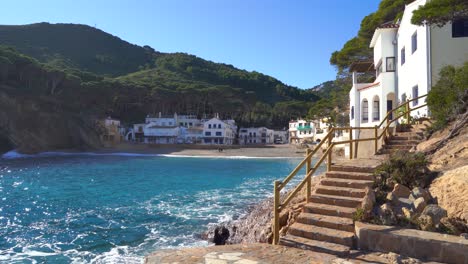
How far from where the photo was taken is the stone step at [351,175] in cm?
839

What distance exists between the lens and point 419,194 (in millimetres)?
7242

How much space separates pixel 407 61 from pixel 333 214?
15217 mm

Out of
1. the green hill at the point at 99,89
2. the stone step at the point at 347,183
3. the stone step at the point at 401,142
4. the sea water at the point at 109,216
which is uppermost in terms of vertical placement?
the green hill at the point at 99,89

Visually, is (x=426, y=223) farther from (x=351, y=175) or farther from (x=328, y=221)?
(x=351, y=175)

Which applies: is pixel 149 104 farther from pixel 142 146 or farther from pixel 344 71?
pixel 344 71

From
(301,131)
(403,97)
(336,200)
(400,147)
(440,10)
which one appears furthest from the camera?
(301,131)

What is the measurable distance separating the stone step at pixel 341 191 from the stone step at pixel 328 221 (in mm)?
837

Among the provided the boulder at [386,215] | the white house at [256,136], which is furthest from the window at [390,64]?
the white house at [256,136]

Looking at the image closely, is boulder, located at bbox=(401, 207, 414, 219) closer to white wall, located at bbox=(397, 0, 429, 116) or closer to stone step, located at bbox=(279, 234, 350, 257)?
stone step, located at bbox=(279, 234, 350, 257)

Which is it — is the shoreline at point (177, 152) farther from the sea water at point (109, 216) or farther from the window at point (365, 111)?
the sea water at point (109, 216)

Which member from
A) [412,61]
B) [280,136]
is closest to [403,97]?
[412,61]

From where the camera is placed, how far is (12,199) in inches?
800

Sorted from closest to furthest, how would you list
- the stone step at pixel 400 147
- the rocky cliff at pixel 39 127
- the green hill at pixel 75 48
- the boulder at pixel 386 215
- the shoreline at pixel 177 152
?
the boulder at pixel 386 215 → the stone step at pixel 400 147 → the shoreline at pixel 177 152 → the rocky cliff at pixel 39 127 → the green hill at pixel 75 48

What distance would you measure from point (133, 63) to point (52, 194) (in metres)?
169
